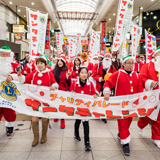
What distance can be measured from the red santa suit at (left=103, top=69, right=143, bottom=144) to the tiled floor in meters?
0.35

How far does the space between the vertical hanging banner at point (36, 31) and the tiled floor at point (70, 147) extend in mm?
2354

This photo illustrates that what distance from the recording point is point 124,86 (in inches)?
119

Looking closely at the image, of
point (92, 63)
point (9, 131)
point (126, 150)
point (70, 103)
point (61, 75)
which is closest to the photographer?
point (126, 150)

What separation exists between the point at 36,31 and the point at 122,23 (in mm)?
2615

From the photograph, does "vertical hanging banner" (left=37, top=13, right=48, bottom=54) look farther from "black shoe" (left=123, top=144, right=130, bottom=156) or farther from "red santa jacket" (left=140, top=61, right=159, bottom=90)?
"black shoe" (left=123, top=144, right=130, bottom=156)

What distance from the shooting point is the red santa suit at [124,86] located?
296 cm

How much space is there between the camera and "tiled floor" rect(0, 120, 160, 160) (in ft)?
9.11

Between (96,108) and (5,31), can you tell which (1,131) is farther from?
(5,31)

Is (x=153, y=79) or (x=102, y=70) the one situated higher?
(x=102, y=70)

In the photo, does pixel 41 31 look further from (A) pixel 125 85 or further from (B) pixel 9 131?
(A) pixel 125 85

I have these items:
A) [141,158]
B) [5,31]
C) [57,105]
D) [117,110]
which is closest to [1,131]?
[57,105]

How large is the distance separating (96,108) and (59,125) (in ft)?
4.92

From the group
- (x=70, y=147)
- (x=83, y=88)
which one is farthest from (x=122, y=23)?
(x=70, y=147)

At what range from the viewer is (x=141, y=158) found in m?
2.75
